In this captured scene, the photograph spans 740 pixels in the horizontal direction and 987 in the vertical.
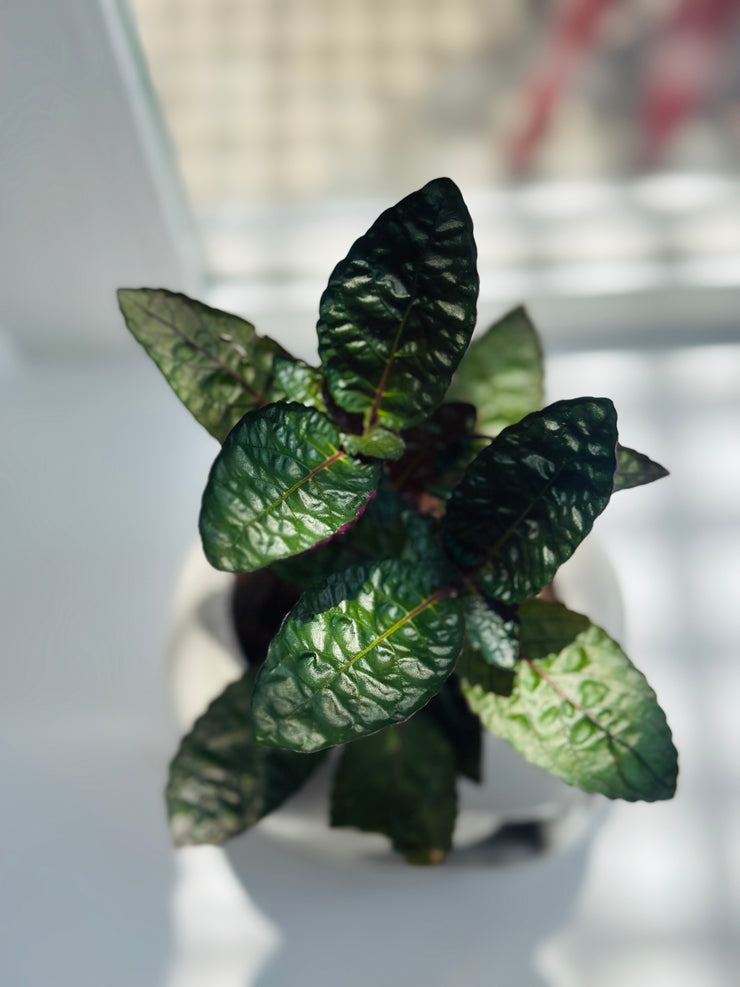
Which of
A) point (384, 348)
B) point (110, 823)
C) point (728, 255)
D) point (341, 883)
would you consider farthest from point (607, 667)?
point (728, 255)

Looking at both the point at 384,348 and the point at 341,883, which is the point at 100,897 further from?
the point at 384,348

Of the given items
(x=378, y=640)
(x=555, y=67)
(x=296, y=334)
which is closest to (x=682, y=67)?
(x=555, y=67)

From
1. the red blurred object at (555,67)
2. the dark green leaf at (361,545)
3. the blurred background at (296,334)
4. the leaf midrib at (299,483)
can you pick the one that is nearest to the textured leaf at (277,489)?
the leaf midrib at (299,483)

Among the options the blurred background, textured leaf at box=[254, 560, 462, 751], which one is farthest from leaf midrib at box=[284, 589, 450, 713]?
the blurred background

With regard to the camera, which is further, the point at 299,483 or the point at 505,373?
the point at 505,373

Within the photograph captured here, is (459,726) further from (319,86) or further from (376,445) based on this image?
(319,86)

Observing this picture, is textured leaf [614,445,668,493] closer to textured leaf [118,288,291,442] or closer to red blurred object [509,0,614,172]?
textured leaf [118,288,291,442]

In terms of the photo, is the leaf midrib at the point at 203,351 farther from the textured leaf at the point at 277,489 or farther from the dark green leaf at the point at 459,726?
the dark green leaf at the point at 459,726
